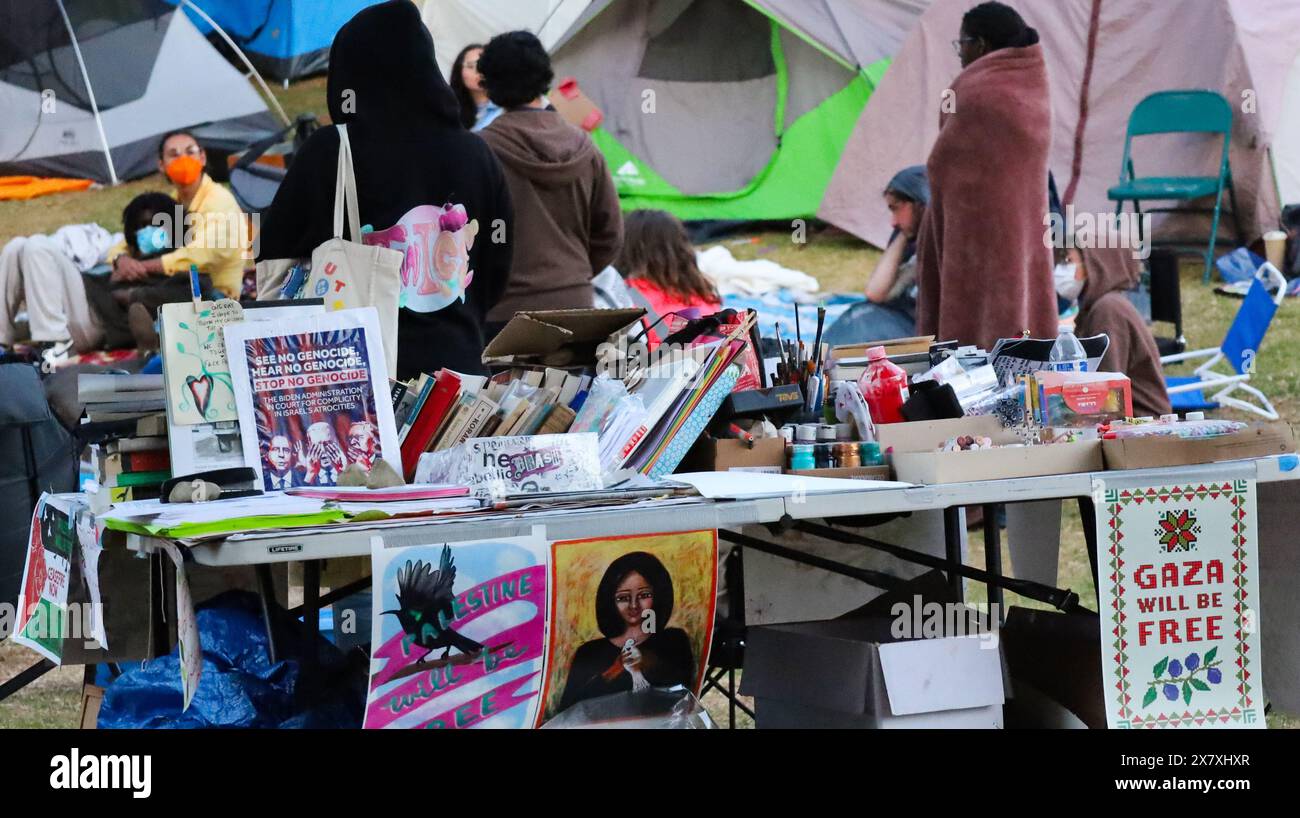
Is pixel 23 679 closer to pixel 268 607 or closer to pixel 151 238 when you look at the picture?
pixel 268 607

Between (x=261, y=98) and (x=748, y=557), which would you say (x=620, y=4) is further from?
(x=748, y=557)

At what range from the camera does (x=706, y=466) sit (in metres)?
2.83

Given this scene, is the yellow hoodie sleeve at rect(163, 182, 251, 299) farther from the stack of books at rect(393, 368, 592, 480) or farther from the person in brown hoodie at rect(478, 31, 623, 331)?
the stack of books at rect(393, 368, 592, 480)

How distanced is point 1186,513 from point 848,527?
81 centimetres

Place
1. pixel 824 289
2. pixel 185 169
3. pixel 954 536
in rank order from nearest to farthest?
1. pixel 954 536
2. pixel 185 169
3. pixel 824 289

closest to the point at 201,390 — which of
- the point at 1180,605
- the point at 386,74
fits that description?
the point at 386,74

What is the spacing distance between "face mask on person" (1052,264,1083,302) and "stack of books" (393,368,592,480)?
3.29 m

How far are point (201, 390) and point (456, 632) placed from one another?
0.70 meters

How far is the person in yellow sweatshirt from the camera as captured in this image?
686 cm

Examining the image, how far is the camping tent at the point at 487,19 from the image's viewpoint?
8.87m

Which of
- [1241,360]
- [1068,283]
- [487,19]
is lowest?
[1241,360]

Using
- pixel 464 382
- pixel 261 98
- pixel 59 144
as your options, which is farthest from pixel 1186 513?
pixel 59 144

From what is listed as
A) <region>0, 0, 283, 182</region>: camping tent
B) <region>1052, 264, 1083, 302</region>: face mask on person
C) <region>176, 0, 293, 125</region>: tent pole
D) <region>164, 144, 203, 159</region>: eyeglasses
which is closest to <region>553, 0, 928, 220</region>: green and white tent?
<region>176, 0, 293, 125</region>: tent pole

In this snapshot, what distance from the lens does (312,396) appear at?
2.71 metres
